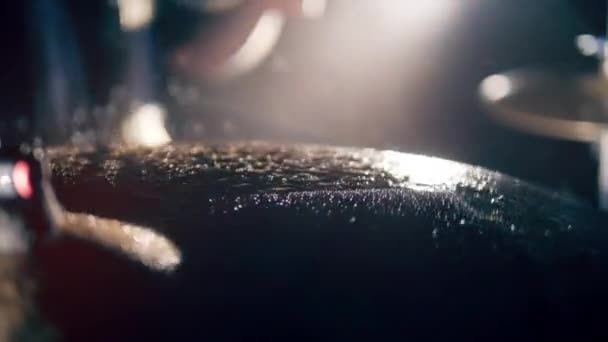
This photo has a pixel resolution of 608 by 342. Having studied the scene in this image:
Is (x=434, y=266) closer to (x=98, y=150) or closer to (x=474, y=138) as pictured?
(x=98, y=150)

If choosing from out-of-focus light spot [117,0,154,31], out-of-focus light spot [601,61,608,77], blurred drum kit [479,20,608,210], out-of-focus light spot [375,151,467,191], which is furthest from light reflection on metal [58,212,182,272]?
out-of-focus light spot [601,61,608,77]

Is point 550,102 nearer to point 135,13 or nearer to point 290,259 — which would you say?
point 135,13

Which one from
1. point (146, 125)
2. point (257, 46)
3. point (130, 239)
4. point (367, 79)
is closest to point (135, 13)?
point (257, 46)

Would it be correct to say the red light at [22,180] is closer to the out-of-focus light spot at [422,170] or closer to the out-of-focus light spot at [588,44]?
the out-of-focus light spot at [422,170]

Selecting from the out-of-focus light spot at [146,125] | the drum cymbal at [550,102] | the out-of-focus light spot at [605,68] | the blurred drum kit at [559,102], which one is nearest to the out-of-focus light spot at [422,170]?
the out-of-focus light spot at [146,125]

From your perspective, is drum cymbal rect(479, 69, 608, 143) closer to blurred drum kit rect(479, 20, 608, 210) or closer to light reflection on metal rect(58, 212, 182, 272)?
blurred drum kit rect(479, 20, 608, 210)

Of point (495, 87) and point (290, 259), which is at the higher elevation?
point (495, 87)
